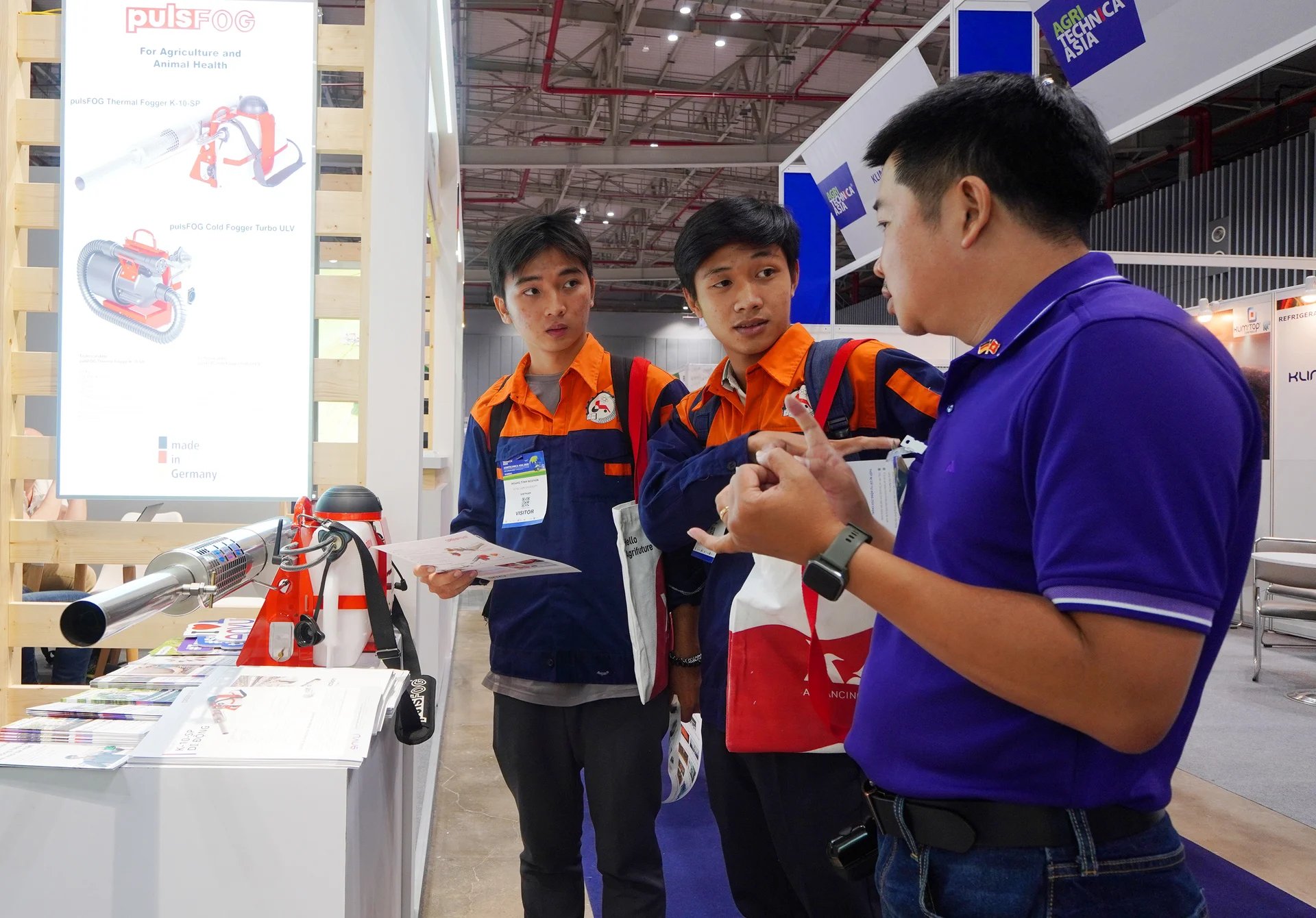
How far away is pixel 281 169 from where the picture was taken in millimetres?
2133

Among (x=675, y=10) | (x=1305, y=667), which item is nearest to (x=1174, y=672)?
(x=1305, y=667)

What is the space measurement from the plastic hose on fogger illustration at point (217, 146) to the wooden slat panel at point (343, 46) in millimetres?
195

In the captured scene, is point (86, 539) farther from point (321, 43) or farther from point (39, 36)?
point (321, 43)

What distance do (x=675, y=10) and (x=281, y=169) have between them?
23.8 feet

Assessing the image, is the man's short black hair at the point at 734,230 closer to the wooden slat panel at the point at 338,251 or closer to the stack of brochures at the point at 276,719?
the stack of brochures at the point at 276,719

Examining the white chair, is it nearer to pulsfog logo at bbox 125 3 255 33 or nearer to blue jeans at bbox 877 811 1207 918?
blue jeans at bbox 877 811 1207 918

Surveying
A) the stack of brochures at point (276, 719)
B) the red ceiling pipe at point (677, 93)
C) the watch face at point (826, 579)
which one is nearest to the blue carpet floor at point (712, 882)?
the stack of brochures at point (276, 719)

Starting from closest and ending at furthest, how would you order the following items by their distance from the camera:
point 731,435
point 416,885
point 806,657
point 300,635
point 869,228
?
point 806,657 → point 300,635 → point 731,435 → point 416,885 → point 869,228

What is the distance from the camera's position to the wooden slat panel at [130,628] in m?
2.21

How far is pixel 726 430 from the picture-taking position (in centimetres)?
Answer: 174

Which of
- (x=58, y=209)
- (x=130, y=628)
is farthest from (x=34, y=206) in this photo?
(x=130, y=628)

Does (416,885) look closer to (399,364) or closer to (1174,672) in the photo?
(399,364)

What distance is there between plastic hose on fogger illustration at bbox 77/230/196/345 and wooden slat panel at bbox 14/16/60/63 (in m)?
0.48

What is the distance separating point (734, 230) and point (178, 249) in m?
1.29
